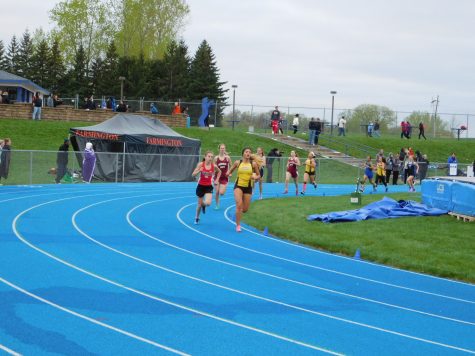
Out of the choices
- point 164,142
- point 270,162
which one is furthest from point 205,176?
point 270,162

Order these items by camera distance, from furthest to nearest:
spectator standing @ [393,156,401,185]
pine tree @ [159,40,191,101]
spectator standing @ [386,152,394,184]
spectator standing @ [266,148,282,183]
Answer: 1. pine tree @ [159,40,191,101]
2. spectator standing @ [393,156,401,185]
3. spectator standing @ [386,152,394,184]
4. spectator standing @ [266,148,282,183]

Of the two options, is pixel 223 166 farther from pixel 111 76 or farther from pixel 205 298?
pixel 111 76

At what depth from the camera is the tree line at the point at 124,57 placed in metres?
68.4

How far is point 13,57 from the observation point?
88812 mm

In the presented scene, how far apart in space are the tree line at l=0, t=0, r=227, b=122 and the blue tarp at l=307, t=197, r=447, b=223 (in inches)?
1953

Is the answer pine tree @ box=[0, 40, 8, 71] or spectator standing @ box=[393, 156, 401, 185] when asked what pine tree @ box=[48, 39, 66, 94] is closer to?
pine tree @ box=[0, 40, 8, 71]

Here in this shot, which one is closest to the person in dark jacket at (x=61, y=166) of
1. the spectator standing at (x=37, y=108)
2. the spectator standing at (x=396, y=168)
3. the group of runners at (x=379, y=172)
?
the group of runners at (x=379, y=172)

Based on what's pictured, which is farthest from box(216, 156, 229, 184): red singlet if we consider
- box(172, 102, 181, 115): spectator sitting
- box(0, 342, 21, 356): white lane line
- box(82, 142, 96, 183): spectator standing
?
box(172, 102, 181, 115): spectator sitting

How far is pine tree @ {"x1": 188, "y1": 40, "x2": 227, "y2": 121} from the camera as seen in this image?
70.2 meters

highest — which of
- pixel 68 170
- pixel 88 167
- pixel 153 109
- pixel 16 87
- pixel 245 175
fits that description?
pixel 16 87

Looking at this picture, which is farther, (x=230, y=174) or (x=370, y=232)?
(x=230, y=174)

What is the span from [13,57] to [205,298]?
86613mm

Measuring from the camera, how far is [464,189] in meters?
17.4

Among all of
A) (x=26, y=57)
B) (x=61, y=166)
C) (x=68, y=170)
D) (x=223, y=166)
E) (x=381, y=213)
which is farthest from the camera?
(x=26, y=57)
